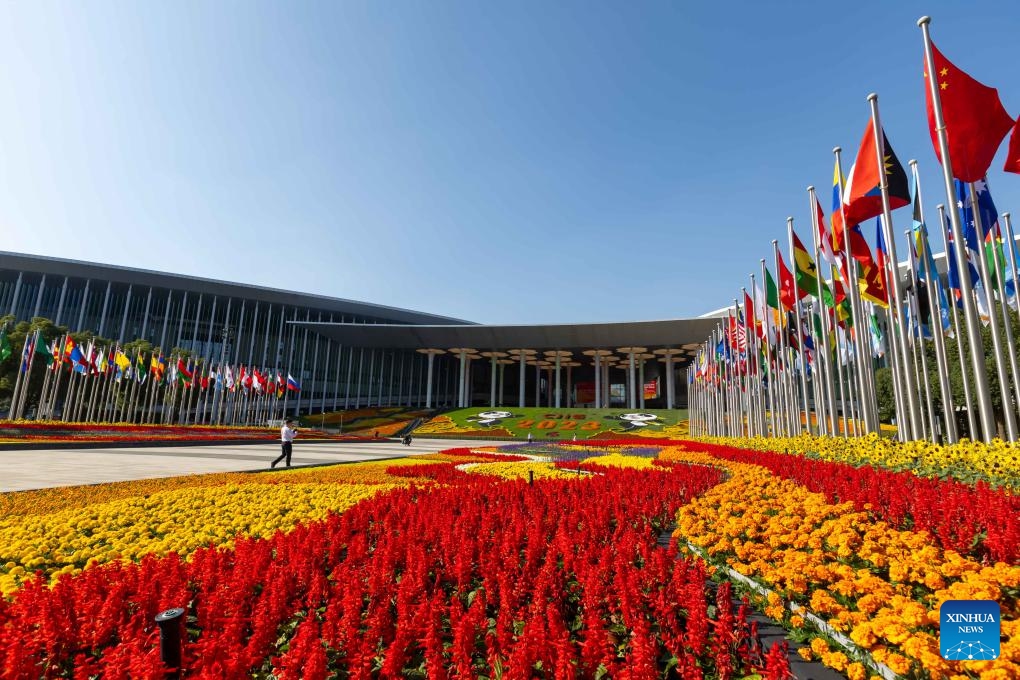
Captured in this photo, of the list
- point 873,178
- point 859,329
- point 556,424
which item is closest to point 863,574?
point 873,178

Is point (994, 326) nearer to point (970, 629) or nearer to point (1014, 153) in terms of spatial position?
point (1014, 153)

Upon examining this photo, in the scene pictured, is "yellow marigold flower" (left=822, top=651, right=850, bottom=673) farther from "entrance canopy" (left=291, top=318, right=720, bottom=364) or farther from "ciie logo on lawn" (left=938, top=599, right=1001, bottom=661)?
"entrance canopy" (left=291, top=318, right=720, bottom=364)

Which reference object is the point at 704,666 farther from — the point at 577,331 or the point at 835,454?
the point at 577,331

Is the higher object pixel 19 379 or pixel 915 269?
pixel 915 269

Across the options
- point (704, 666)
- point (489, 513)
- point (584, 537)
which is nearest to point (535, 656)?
point (704, 666)

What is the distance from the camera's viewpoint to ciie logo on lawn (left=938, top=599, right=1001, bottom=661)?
195 centimetres

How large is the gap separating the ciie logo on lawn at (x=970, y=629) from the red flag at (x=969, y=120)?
12027 millimetres

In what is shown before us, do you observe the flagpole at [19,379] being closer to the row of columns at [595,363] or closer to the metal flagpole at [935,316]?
the row of columns at [595,363]

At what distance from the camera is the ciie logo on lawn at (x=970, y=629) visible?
1.95m

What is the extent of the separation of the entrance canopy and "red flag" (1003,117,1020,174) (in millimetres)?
45688

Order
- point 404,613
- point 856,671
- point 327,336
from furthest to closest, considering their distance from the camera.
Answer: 1. point 327,336
2. point 404,613
3. point 856,671

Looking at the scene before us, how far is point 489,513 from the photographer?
6.66m

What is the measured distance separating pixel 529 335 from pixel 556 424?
15.4 meters

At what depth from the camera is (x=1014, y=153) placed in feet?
33.3
